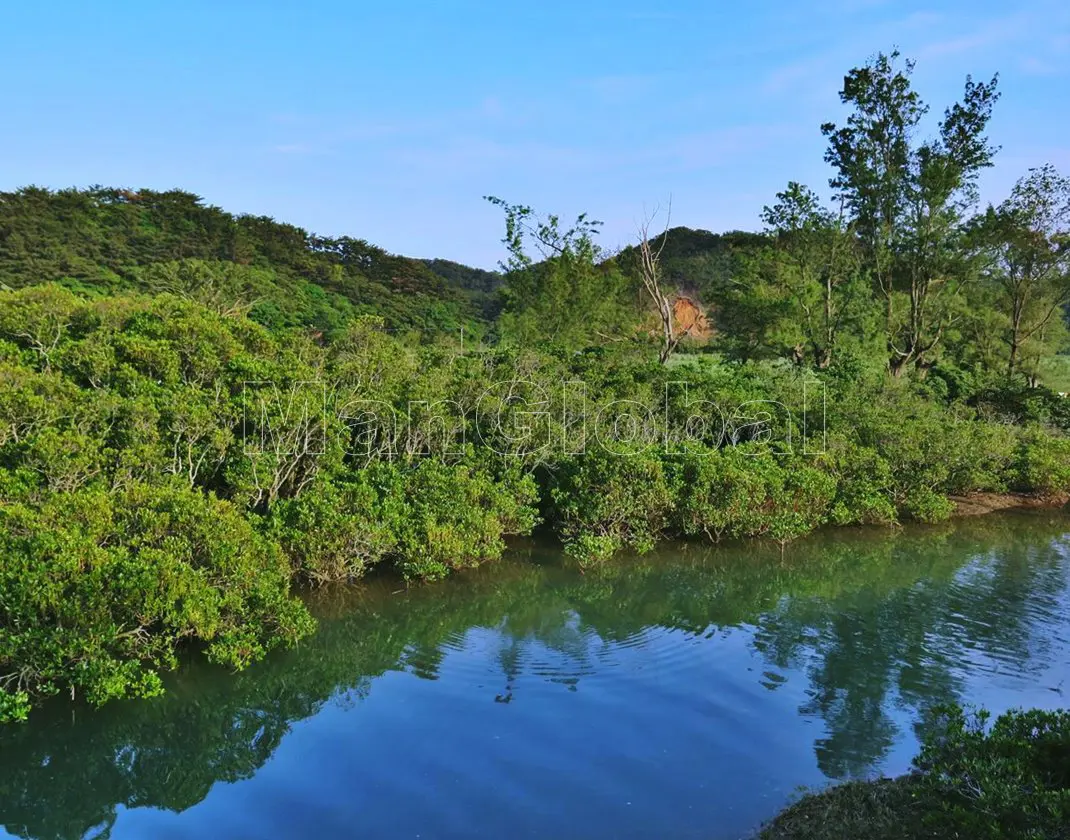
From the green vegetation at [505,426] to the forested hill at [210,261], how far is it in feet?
54.9

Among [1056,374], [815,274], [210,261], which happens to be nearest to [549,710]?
Answer: [815,274]

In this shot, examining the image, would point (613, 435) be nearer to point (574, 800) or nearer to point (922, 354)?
point (574, 800)

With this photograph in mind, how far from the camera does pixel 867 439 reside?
55.7 ft

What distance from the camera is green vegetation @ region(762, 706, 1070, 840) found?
4562mm

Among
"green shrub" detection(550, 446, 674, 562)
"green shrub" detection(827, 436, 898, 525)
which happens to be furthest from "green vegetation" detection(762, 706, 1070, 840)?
"green shrub" detection(827, 436, 898, 525)

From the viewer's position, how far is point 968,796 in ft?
16.1

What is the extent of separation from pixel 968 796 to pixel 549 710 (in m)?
4.08

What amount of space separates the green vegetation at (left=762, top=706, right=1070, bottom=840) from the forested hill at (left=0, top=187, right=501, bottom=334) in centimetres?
2851

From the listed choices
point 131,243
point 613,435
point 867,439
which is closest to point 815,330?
point 867,439

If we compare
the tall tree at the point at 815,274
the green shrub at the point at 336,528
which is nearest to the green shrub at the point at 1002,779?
the green shrub at the point at 336,528

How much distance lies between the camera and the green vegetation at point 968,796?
456cm

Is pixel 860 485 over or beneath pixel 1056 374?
beneath

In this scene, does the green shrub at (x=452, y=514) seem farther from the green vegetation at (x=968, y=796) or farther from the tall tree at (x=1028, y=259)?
the tall tree at (x=1028, y=259)

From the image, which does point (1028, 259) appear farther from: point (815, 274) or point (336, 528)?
point (336, 528)
